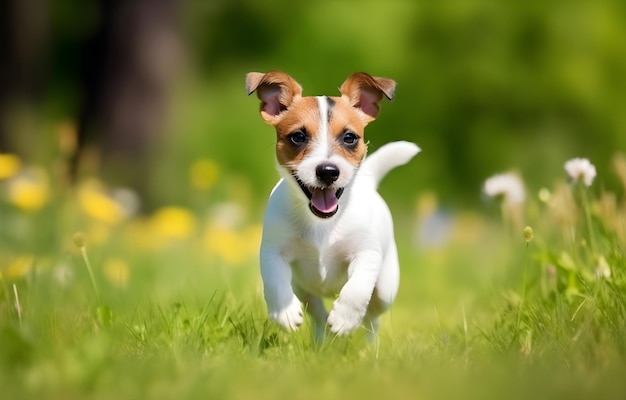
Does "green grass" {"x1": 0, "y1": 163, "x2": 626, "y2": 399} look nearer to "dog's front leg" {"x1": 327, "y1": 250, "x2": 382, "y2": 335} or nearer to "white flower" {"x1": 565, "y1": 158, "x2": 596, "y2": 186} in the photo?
"dog's front leg" {"x1": 327, "y1": 250, "x2": 382, "y2": 335}

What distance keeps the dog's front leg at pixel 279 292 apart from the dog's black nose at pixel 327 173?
0.40 m

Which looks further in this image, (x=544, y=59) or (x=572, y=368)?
(x=544, y=59)

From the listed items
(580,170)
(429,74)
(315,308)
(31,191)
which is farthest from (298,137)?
(429,74)

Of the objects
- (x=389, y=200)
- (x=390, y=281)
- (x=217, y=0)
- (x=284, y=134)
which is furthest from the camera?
(x=217, y=0)

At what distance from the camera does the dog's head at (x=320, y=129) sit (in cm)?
404

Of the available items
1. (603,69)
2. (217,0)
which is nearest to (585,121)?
(603,69)

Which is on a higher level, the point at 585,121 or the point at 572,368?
the point at 572,368

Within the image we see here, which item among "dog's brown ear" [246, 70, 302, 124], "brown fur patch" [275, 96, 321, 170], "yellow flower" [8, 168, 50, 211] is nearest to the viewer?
"brown fur patch" [275, 96, 321, 170]

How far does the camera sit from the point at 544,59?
14742 mm

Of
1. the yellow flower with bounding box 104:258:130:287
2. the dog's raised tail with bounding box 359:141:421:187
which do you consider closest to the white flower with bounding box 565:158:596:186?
the dog's raised tail with bounding box 359:141:421:187

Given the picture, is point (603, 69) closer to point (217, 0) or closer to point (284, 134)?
point (217, 0)

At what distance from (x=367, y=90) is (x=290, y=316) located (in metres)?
1.08

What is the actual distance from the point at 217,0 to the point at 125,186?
6.73 m

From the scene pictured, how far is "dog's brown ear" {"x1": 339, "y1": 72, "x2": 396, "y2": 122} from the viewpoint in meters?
4.38
